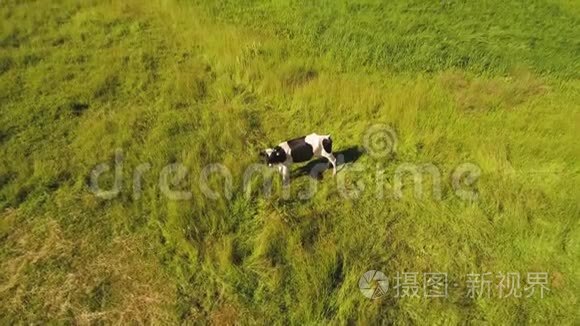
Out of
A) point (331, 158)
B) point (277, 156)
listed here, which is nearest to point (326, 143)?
point (331, 158)

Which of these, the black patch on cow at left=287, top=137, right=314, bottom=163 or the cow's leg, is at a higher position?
the black patch on cow at left=287, top=137, right=314, bottom=163

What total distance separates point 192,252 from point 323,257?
1500mm

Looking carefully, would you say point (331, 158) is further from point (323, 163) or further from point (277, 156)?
point (277, 156)

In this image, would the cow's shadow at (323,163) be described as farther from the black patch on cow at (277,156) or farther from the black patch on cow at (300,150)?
the black patch on cow at (277,156)

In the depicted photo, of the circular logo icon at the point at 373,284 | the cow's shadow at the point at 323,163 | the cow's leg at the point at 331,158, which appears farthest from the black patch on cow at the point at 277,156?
the circular logo icon at the point at 373,284

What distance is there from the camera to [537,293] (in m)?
5.08

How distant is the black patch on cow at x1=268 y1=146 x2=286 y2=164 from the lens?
18.7ft

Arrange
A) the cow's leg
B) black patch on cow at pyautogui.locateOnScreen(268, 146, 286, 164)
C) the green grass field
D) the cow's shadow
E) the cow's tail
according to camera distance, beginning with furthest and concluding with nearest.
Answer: the cow's shadow < the cow's leg < the cow's tail < black patch on cow at pyautogui.locateOnScreen(268, 146, 286, 164) < the green grass field

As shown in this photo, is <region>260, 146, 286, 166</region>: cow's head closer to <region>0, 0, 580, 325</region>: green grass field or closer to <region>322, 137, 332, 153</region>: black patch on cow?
<region>0, 0, 580, 325</region>: green grass field

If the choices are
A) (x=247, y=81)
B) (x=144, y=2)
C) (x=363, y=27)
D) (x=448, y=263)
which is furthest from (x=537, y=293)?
(x=144, y=2)

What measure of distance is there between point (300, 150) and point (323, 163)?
635 millimetres

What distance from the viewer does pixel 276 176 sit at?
19.8 feet

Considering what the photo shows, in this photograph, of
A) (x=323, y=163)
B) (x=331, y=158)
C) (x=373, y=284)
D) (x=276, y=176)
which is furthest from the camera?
(x=323, y=163)

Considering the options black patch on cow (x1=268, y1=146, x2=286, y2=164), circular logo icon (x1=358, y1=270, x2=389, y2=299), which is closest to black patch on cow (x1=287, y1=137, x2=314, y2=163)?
black patch on cow (x1=268, y1=146, x2=286, y2=164)
